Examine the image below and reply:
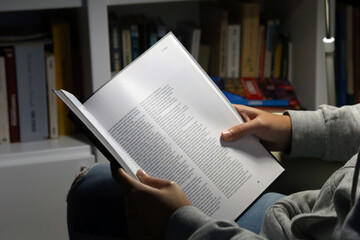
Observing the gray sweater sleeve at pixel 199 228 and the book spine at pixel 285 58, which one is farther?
the book spine at pixel 285 58

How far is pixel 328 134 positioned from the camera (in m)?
0.99

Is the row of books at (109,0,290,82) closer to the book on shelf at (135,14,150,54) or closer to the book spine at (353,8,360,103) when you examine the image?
the book on shelf at (135,14,150,54)

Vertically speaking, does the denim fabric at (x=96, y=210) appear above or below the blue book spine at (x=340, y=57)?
below

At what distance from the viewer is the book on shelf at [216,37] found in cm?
166

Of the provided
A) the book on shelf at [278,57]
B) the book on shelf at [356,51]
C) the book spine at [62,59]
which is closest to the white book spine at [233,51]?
the book on shelf at [278,57]

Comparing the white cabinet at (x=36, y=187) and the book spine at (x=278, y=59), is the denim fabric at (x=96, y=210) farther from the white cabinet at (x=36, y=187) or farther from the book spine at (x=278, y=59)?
the book spine at (x=278, y=59)

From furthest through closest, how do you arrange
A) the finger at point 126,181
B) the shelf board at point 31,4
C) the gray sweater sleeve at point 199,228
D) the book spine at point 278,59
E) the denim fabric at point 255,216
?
the book spine at point 278,59
the shelf board at point 31,4
the denim fabric at point 255,216
the finger at point 126,181
the gray sweater sleeve at point 199,228

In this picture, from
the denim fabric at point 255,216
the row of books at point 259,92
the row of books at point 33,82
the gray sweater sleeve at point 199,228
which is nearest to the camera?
the gray sweater sleeve at point 199,228

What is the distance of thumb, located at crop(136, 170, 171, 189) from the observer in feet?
2.56

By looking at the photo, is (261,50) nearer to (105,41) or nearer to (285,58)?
(285,58)

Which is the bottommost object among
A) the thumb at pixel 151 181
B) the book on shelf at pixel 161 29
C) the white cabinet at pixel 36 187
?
the white cabinet at pixel 36 187

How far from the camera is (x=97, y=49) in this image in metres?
1.49

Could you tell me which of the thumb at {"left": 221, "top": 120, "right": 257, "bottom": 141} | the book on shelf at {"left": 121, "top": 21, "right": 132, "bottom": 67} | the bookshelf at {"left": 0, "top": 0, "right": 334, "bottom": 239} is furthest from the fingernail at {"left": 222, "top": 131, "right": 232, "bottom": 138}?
the book on shelf at {"left": 121, "top": 21, "right": 132, "bottom": 67}

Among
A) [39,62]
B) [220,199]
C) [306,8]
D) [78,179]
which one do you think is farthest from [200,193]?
[306,8]
